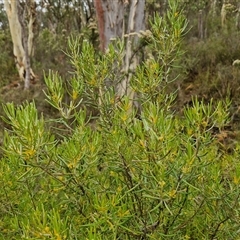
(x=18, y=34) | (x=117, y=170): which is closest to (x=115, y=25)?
(x=117, y=170)

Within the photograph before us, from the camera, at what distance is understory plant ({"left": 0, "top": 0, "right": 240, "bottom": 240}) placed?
1060 mm

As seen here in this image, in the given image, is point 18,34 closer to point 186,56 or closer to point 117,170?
point 186,56

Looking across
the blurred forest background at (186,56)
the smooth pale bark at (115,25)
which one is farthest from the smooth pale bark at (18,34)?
the smooth pale bark at (115,25)

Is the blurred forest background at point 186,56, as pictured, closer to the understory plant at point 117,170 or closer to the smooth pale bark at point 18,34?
the smooth pale bark at point 18,34

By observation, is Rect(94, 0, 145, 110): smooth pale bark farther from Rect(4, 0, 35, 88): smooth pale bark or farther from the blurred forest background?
Rect(4, 0, 35, 88): smooth pale bark

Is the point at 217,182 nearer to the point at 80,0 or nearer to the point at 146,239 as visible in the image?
the point at 146,239

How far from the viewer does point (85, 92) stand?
4.60 ft

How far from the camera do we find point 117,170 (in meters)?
1.21

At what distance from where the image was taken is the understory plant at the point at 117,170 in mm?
1060

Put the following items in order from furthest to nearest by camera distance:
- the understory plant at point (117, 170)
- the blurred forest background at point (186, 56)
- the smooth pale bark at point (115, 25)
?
1. the blurred forest background at point (186, 56)
2. the smooth pale bark at point (115, 25)
3. the understory plant at point (117, 170)

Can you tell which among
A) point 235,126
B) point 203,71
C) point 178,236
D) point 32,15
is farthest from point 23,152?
point 32,15

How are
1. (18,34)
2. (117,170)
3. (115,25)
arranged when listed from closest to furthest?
1. (117,170)
2. (115,25)
3. (18,34)

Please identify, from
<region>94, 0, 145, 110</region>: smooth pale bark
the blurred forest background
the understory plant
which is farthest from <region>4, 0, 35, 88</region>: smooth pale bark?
the understory plant

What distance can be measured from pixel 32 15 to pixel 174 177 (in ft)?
34.2
